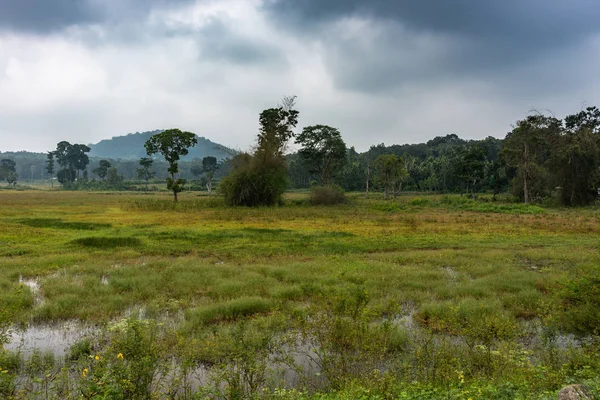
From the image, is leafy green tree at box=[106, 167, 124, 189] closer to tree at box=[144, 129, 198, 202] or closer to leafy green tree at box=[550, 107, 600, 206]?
tree at box=[144, 129, 198, 202]

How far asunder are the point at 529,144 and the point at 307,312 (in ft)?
166

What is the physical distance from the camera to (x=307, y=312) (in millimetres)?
8555

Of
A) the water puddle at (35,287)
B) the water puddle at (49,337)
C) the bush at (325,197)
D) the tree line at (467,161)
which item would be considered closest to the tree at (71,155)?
the tree line at (467,161)

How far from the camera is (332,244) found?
18.2 meters

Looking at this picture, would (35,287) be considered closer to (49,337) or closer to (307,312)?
(49,337)

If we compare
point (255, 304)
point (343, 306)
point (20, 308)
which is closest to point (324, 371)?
point (343, 306)

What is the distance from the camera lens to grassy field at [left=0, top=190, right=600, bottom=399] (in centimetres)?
521

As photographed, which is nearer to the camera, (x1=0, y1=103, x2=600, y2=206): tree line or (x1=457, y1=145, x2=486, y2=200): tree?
(x1=0, y1=103, x2=600, y2=206): tree line

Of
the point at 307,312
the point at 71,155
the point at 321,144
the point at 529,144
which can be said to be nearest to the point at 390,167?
the point at 321,144

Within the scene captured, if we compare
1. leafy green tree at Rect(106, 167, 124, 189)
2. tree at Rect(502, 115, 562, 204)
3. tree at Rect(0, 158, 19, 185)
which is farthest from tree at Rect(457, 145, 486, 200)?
tree at Rect(0, 158, 19, 185)

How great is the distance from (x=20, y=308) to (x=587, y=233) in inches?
1098

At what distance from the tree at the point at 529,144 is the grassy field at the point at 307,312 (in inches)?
A: 1174

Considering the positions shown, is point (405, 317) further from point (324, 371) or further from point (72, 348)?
point (72, 348)

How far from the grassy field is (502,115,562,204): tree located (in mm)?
29818
